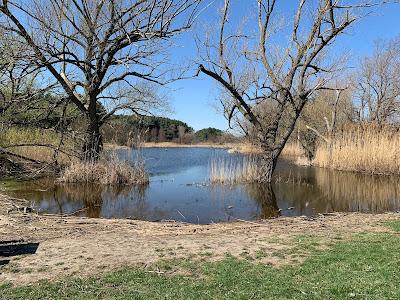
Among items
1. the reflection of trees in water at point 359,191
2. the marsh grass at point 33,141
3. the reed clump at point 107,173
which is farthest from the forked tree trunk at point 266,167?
the marsh grass at point 33,141

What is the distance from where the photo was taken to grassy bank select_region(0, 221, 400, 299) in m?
3.96

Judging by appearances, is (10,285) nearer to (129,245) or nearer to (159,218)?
(129,245)

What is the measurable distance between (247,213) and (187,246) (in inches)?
172

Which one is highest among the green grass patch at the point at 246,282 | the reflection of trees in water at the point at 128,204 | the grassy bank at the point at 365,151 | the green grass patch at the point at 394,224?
the grassy bank at the point at 365,151

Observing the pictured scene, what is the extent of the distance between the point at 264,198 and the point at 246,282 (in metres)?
7.99

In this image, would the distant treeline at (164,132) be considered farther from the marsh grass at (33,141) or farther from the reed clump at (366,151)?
the reed clump at (366,151)

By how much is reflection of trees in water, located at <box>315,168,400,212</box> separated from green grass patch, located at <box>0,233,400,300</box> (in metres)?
6.38

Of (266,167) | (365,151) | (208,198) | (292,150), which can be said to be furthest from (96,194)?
(292,150)

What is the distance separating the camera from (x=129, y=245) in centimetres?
591

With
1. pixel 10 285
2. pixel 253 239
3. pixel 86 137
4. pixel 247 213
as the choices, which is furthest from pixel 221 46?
pixel 10 285

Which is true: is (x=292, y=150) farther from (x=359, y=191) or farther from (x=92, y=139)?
(x=92, y=139)

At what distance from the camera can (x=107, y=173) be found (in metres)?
14.2

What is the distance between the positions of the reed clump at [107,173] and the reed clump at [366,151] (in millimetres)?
9650

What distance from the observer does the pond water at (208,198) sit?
33.1ft
